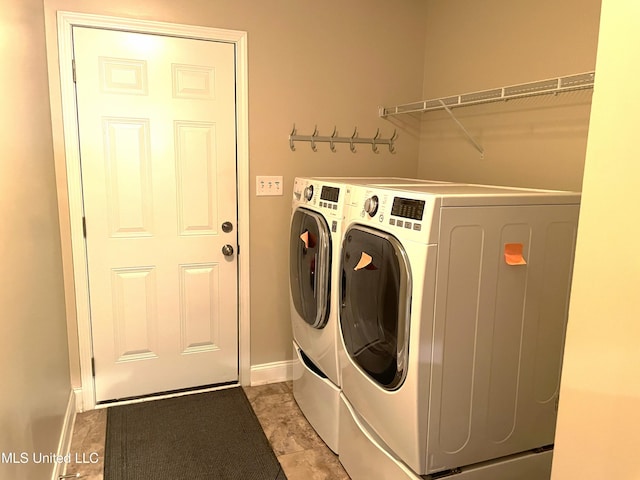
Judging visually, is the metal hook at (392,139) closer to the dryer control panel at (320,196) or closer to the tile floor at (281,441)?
the dryer control panel at (320,196)

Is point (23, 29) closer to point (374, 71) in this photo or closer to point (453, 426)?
point (374, 71)

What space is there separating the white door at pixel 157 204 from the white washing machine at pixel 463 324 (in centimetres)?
119

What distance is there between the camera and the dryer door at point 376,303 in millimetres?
1529

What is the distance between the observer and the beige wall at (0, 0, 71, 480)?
1354 millimetres

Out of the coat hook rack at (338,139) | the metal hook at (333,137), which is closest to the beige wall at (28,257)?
the coat hook rack at (338,139)

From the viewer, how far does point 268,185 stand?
9.02ft

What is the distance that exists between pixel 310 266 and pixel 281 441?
0.91 metres

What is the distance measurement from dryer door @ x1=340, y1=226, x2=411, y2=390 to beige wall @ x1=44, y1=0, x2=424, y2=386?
990 mm

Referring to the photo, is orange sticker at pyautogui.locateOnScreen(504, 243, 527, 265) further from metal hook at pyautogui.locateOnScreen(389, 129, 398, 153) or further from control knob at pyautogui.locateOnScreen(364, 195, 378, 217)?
metal hook at pyautogui.locateOnScreen(389, 129, 398, 153)

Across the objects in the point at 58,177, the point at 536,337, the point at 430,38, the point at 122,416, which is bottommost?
the point at 122,416

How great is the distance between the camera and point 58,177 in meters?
2.37

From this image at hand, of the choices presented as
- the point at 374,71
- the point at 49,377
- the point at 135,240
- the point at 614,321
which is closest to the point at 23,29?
the point at 135,240

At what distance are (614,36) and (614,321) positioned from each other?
0.51 metres

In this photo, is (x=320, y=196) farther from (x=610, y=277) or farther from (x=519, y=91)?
(x=610, y=277)
